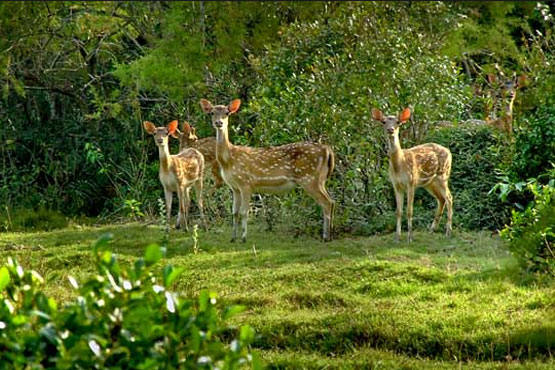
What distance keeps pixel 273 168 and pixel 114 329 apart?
6.88 metres

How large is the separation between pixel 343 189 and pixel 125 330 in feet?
25.1

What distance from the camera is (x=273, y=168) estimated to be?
395 inches

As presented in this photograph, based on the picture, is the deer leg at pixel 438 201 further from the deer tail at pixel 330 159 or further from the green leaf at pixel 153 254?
the green leaf at pixel 153 254

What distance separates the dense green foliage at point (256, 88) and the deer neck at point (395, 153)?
0.88 metres

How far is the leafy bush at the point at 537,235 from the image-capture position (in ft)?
25.5

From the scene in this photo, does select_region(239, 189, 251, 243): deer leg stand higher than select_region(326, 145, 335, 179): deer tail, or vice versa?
select_region(326, 145, 335, 179): deer tail

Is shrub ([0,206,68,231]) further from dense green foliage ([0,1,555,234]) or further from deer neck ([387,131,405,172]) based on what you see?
deer neck ([387,131,405,172])

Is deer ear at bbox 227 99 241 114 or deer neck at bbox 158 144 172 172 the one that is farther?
deer neck at bbox 158 144 172 172

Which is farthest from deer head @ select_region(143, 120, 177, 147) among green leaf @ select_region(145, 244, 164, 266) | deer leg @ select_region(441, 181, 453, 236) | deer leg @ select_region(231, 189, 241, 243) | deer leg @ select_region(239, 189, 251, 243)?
green leaf @ select_region(145, 244, 164, 266)

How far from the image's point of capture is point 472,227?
10484 mm

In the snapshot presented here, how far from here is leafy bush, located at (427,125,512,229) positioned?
10.4 metres

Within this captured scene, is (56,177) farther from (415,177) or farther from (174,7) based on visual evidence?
(415,177)

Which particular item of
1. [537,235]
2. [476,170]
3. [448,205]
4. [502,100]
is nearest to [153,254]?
[537,235]

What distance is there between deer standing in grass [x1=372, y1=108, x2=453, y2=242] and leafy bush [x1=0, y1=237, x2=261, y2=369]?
256 inches
